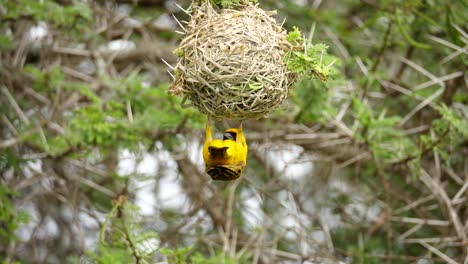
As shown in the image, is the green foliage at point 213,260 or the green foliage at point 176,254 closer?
the green foliage at point 176,254

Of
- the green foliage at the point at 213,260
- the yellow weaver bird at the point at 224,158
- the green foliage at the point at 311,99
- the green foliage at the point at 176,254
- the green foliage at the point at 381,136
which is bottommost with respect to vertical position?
the green foliage at the point at 213,260

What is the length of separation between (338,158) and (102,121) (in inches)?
80.9

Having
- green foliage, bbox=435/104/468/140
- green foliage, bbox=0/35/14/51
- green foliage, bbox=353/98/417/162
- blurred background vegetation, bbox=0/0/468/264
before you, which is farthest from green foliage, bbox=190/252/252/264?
green foliage, bbox=0/35/14/51

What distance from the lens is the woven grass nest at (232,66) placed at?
10.4 feet

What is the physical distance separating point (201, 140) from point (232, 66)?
1961 millimetres

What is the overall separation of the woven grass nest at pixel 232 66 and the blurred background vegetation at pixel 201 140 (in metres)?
0.92

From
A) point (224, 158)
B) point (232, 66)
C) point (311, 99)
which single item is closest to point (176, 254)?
point (224, 158)

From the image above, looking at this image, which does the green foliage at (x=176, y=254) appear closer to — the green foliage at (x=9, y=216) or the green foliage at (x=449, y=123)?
the green foliage at (x=9, y=216)

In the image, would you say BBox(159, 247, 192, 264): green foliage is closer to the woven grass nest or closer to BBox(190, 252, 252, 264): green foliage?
BBox(190, 252, 252, 264): green foliage

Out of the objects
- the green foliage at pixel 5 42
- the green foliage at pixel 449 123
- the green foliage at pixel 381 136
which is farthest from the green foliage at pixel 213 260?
the green foliage at pixel 5 42

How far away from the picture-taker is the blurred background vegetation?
4.79 meters

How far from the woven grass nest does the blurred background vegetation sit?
0.92 meters

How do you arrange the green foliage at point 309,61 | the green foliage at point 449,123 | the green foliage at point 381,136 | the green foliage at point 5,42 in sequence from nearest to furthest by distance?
1. the green foliage at point 309,61
2. the green foliage at point 449,123
3. the green foliage at point 381,136
4. the green foliage at point 5,42

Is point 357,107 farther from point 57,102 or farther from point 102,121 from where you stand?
point 57,102
